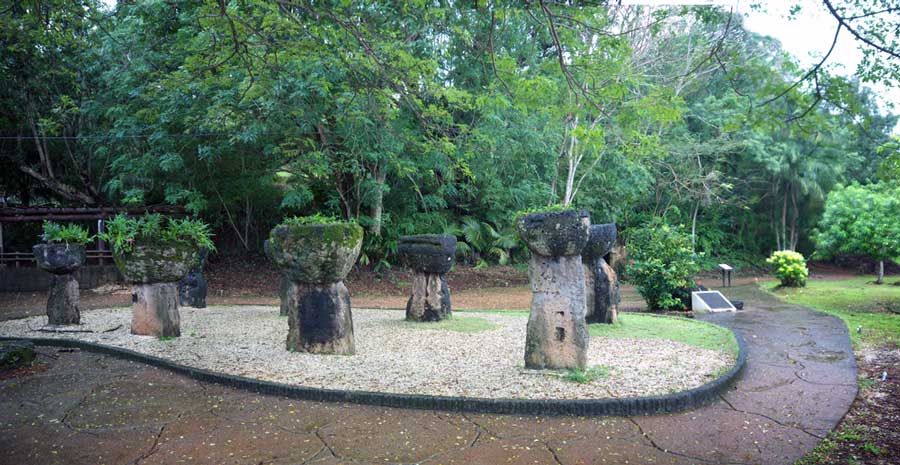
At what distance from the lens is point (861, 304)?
38.6ft

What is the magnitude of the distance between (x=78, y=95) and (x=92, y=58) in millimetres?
1592

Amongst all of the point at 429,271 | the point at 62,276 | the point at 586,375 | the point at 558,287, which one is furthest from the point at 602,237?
the point at 62,276

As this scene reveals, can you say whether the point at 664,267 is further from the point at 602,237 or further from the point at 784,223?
the point at 784,223

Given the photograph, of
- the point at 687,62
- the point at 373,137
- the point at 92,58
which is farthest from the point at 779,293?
the point at 92,58

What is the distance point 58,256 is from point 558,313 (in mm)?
7076

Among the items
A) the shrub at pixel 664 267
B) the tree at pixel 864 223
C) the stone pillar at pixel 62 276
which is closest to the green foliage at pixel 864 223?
the tree at pixel 864 223

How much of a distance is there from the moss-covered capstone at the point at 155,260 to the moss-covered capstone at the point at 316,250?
186 centimetres

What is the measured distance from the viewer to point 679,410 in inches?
183

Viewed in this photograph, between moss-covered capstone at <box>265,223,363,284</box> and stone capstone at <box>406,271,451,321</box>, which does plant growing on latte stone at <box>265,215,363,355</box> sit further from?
stone capstone at <box>406,271,451,321</box>

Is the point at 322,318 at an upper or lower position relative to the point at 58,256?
lower

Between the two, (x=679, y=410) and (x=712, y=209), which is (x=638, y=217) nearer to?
(x=712, y=209)

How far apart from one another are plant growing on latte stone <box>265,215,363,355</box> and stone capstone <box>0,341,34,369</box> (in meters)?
2.77

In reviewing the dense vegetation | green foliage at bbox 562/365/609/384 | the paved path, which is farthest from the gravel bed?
the dense vegetation

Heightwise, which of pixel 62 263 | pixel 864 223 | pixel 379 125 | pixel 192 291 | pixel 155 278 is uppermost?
pixel 379 125
